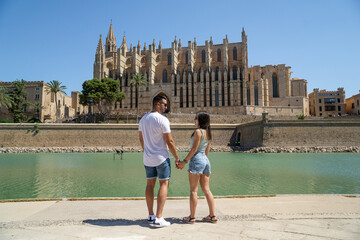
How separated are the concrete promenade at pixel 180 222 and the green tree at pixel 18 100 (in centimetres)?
4682

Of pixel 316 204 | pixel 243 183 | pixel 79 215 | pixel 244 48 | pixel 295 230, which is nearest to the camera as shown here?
pixel 295 230

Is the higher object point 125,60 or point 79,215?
point 125,60

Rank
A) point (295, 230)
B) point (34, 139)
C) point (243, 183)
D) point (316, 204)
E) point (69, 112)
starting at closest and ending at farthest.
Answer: point (295, 230), point (316, 204), point (243, 183), point (34, 139), point (69, 112)

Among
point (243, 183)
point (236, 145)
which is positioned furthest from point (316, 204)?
point (236, 145)

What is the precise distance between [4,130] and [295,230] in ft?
128

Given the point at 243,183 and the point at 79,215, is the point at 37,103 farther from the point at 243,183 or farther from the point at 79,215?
the point at 79,215

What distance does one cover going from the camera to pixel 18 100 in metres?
46.6

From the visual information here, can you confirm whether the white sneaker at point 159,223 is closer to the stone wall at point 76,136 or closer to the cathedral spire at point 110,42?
the stone wall at point 76,136

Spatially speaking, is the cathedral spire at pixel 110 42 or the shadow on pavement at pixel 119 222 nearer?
the shadow on pavement at pixel 119 222

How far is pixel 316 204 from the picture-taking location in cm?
477

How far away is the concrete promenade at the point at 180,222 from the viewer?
3178mm

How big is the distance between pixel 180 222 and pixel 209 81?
49.9 meters

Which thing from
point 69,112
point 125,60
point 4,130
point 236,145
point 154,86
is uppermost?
point 125,60

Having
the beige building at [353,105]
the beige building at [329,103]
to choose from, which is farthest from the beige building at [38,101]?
the beige building at [353,105]
